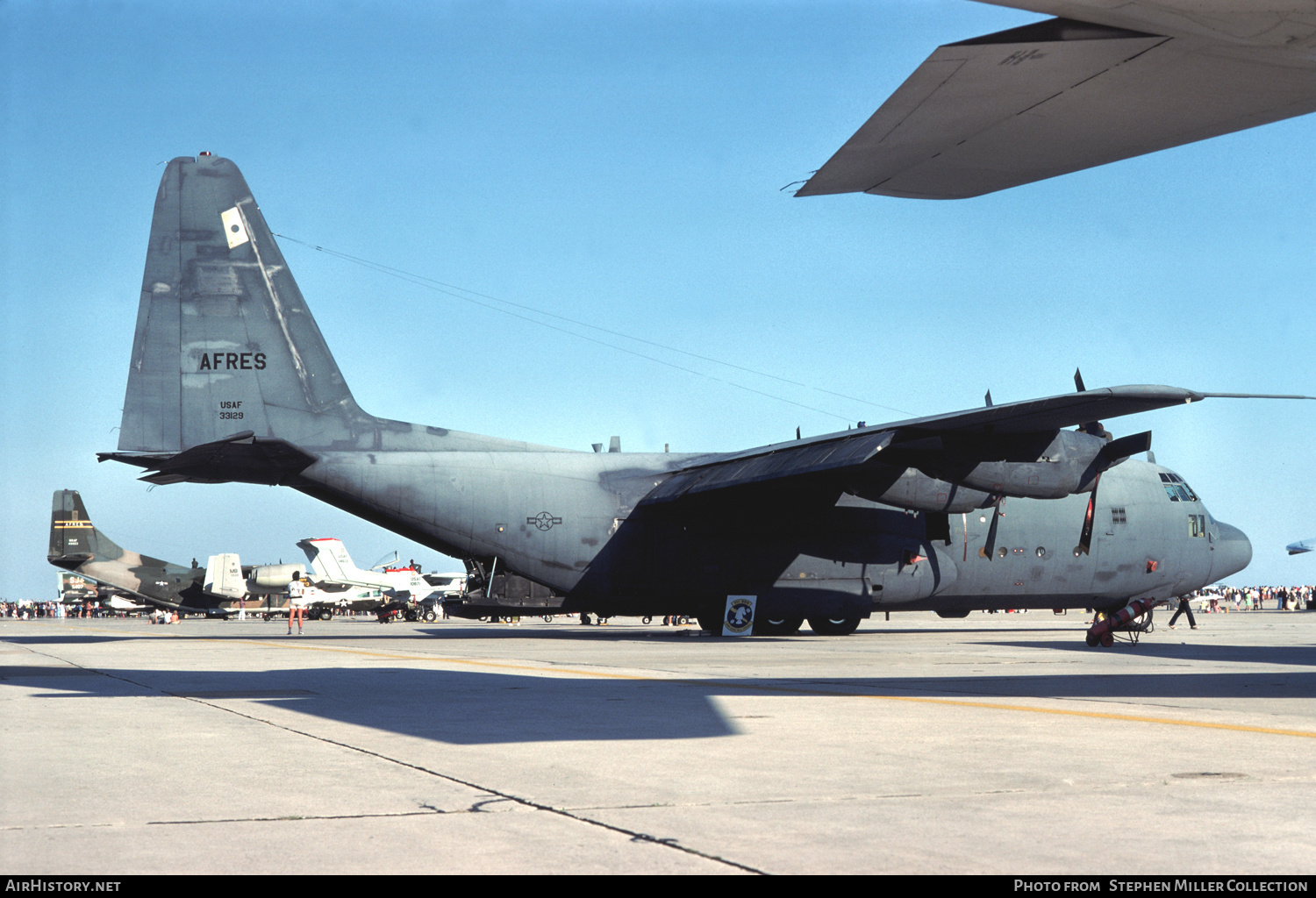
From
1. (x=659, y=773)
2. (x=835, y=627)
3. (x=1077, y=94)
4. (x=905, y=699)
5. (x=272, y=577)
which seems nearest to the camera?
(x=1077, y=94)

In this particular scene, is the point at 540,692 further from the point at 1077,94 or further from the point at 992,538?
the point at 992,538

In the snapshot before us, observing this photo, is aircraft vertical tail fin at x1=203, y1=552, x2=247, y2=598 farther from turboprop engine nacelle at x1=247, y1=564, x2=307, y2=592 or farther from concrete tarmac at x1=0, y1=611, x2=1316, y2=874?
concrete tarmac at x1=0, y1=611, x2=1316, y2=874

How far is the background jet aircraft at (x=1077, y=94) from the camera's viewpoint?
209 inches

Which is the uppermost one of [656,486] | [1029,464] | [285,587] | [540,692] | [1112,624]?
[1029,464]

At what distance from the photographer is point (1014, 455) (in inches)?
830

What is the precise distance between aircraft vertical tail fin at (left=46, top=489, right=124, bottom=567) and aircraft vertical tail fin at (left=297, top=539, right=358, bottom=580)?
11800 millimetres

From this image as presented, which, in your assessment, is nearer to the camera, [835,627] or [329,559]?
[835,627]

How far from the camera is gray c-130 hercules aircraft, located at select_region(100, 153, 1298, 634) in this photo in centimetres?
2269

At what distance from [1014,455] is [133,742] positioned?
16593 mm

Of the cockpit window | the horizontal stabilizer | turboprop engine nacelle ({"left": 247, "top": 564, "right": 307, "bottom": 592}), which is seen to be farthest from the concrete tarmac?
turboprop engine nacelle ({"left": 247, "top": 564, "right": 307, "bottom": 592})

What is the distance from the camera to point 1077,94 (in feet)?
19.6

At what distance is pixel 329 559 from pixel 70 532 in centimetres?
1386

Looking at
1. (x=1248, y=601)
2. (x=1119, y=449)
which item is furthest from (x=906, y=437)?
(x=1248, y=601)

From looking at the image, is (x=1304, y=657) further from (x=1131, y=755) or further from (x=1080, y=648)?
(x=1131, y=755)
